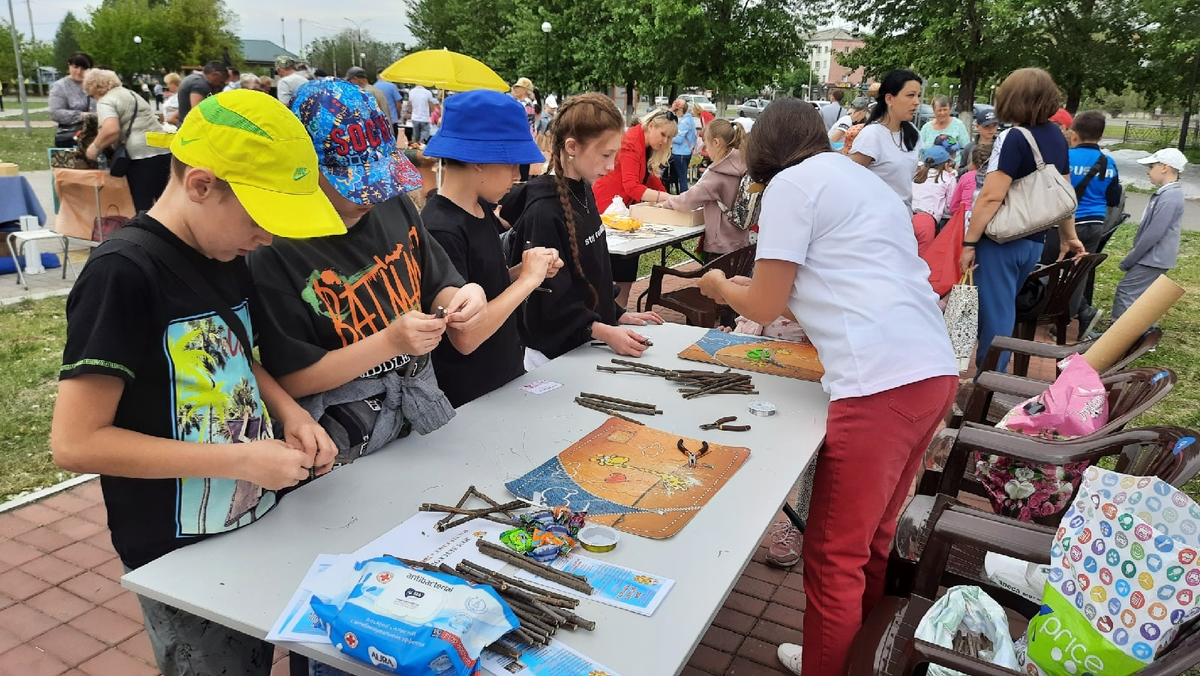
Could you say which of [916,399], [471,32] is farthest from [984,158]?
[471,32]

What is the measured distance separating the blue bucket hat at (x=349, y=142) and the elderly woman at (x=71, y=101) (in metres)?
9.31

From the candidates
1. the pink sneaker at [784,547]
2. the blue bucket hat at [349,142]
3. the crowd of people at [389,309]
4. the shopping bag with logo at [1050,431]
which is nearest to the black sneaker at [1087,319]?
the shopping bag with logo at [1050,431]

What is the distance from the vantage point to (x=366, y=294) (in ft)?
6.31

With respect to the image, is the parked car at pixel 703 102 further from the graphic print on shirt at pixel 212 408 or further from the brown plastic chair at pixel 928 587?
the graphic print on shirt at pixel 212 408

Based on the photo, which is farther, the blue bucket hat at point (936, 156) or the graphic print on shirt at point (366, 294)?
the blue bucket hat at point (936, 156)

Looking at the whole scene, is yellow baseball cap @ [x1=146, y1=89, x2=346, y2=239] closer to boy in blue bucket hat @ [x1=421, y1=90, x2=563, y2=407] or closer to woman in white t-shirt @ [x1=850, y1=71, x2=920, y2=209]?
boy in blue bucket hat @ [x1=421, y1=90, x2=563, y2=407]

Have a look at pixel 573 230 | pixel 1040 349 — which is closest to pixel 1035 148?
pixel 1040 349

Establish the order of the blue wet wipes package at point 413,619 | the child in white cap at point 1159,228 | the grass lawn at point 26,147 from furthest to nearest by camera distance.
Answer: the grass lawn at point 26,147
the child in white cap at point 1159,228
the blue wet wipes package at point 413,619

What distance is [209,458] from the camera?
147cm

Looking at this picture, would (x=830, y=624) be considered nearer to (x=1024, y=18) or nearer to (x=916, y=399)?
(x=916, y=399)

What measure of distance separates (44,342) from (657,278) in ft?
14.7

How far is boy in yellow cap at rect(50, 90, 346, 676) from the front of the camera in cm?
137

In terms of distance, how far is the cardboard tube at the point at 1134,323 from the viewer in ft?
10.2

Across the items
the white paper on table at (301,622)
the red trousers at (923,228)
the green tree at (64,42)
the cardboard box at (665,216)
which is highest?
the green tree at (64,42)
